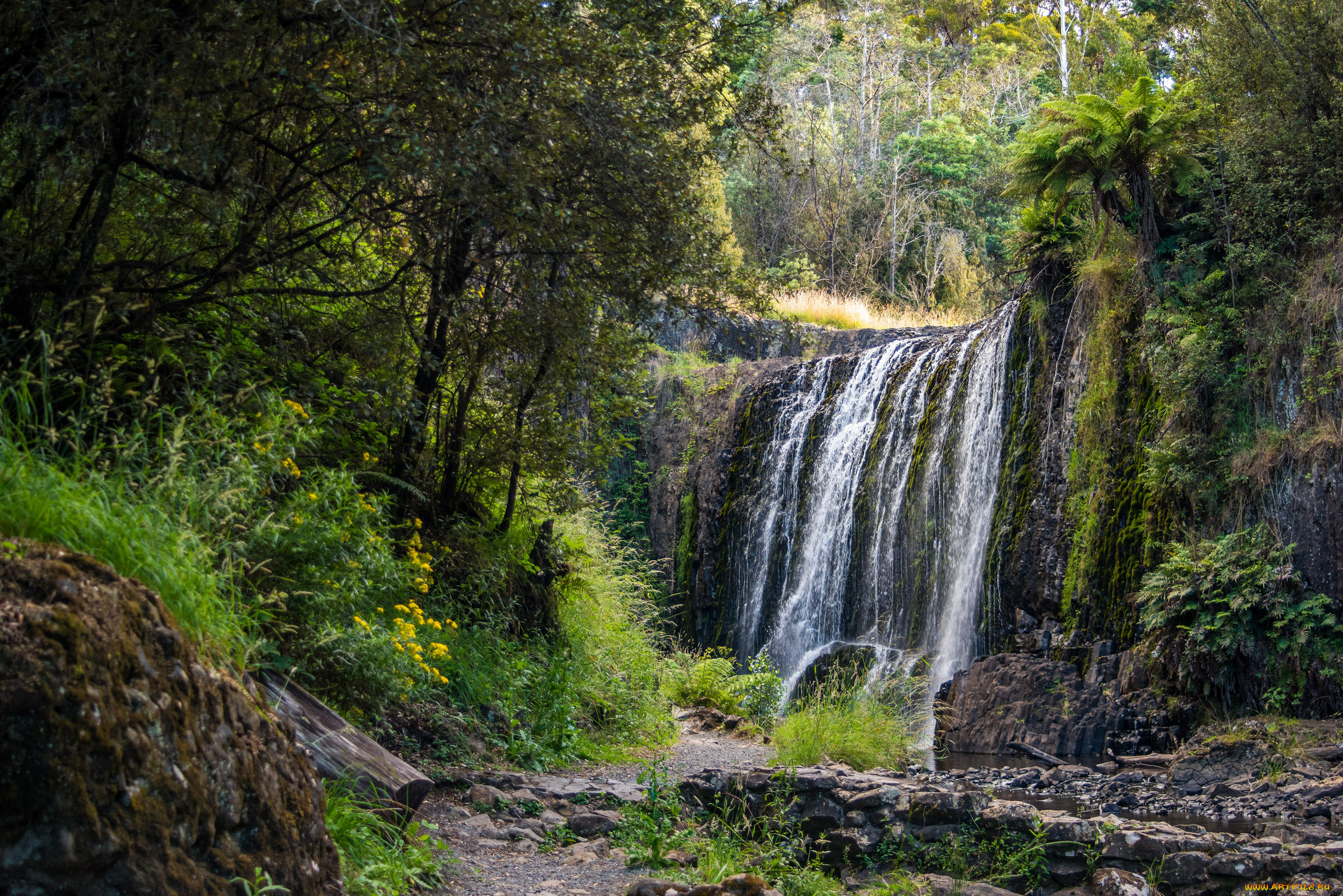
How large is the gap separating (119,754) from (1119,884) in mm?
4279

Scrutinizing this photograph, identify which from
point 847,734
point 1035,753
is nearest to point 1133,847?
point 847,734

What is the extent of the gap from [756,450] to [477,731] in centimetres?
1159

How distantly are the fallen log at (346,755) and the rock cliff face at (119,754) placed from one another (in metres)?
0.83

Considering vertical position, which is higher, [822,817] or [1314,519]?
[1314,519]

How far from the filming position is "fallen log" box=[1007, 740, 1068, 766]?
890 centimetres

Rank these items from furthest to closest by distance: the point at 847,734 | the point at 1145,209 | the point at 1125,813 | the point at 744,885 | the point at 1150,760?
the point at 1145,209 → the point at 1150,760 → the point at 847,734 → the point at 1125,813 → the point at 744,885

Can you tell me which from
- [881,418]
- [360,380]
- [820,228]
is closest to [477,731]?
[360,380]

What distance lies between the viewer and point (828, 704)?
8.36 metres

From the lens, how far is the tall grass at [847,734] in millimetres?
7797

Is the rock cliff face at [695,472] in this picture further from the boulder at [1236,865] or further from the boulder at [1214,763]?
the boulder at [1236,865]

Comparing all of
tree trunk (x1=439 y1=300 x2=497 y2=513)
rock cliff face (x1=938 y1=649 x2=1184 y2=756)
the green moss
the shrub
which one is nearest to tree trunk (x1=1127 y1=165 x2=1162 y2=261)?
rock cliff face (x1=938 y1=649 x2=1184 y2=756)

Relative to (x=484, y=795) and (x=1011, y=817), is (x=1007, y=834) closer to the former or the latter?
(x=1011, y=817)

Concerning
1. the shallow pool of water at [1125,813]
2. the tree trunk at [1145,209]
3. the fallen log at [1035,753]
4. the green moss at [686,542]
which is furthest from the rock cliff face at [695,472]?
the shallow pool of water at [1125,813]

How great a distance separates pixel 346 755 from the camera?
372 centimetres
